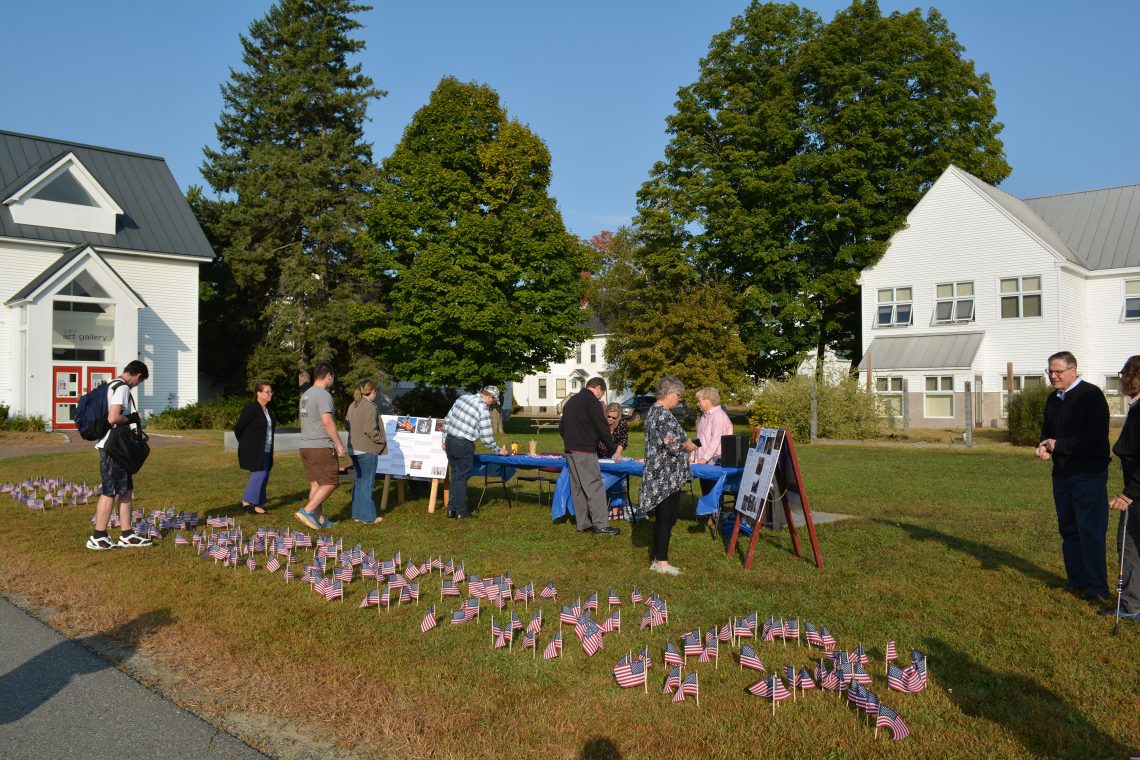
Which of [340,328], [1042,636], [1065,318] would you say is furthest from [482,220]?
[1042,636]

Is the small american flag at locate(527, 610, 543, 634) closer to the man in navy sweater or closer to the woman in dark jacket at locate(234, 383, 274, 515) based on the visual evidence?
the man in navy sweater

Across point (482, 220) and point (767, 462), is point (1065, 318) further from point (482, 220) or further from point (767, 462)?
point (767, 462)

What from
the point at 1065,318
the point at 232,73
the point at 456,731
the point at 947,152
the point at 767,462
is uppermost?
the point at 232,73

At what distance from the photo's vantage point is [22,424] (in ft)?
93.1

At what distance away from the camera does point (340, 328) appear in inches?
1508

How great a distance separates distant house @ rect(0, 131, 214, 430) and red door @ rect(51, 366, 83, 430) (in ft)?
0.12

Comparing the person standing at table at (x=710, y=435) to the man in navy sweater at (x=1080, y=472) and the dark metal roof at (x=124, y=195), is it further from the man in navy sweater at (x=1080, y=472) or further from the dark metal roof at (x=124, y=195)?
the dark metal roof at (x=124, y=195)

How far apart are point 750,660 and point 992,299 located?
34.6 m

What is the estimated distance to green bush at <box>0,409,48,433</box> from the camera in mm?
28205

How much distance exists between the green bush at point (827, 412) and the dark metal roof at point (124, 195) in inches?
A: 972

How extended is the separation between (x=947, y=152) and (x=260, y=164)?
103ft

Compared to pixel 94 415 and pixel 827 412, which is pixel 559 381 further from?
pixel 94 415

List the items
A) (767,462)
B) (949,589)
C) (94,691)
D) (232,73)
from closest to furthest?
(94,691) < (949,589) < (767,462) < (232,73)

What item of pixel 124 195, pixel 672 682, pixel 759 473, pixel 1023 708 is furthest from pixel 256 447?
pixel 124 195
